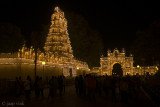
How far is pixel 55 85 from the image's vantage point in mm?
16359

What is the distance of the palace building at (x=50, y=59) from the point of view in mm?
26641

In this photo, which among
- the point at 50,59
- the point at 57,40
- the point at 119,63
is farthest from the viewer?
the point at 119,63

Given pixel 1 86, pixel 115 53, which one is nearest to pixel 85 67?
pixel 115 53

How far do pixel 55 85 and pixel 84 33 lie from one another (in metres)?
42.7

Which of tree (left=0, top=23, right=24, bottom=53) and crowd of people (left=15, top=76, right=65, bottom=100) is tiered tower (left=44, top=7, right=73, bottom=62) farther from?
crowd of people (left=15, top=76, right=65, bottom=100)

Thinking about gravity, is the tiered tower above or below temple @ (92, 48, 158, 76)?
above

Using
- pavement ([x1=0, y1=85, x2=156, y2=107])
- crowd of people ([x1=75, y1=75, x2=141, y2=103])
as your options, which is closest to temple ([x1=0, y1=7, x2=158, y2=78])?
crowd of people ([x1=75, y1=75, x2=141, y2=103])

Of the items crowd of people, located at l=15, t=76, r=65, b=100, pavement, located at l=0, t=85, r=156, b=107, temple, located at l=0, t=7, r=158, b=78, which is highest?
temple, located at l=0, t=7, r=158, b=78

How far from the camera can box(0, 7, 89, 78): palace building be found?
87.4ft

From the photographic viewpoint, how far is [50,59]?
1422 inches

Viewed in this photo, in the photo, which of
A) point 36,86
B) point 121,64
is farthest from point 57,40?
point 121,64

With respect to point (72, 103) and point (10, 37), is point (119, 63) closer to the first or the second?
point (10, 37)

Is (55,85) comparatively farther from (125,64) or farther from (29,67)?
(125,64)

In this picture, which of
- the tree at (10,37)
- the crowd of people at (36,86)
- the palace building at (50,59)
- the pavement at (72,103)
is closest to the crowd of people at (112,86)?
the pavement at (72,103)
